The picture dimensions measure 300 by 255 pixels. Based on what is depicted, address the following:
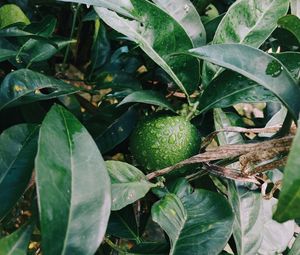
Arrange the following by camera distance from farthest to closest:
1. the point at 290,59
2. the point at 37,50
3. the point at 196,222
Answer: the point at 37,50 → the point at 290,59 → the point at 196,222

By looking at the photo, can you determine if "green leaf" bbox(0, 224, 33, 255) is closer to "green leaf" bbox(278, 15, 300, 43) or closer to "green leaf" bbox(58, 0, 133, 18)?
"green leaf" bbox(58, 0, 133, 18)

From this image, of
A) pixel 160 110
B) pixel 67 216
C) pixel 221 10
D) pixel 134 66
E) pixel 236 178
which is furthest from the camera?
pixel 221 10

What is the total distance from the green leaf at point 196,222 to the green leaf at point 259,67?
17 cm

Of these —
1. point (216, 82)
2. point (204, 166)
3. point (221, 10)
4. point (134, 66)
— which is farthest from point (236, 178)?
point (221, 10)

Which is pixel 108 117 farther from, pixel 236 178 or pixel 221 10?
pixel 221 10

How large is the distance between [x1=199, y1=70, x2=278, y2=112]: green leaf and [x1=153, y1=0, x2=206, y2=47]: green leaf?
11cm

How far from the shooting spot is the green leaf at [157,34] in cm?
76

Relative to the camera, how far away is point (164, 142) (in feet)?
2.51

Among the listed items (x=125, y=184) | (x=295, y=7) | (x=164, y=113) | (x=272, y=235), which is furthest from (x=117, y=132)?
(x=295, y=7)

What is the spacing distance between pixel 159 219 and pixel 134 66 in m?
0.55

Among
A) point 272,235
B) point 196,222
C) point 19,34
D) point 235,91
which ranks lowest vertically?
point 272,235

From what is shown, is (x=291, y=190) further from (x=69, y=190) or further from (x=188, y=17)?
(x=188, y=17)

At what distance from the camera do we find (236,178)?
0.72 meters

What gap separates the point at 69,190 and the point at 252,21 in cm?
48
